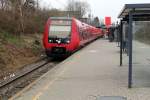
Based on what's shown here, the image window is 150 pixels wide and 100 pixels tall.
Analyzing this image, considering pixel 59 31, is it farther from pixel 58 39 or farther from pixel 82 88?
pixel 82 88

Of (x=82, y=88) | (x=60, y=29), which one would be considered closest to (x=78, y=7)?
(x=60, y=29)

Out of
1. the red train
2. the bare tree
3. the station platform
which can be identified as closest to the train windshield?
the red train

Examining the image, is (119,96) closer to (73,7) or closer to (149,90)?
(149,90)

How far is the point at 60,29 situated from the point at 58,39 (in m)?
0.85

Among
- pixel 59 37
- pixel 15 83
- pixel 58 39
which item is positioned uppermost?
pixel 59 37

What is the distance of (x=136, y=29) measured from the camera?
44.7 ft

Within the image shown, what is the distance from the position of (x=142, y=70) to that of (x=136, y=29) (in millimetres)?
3640

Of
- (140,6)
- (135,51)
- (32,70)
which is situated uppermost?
(140,6)

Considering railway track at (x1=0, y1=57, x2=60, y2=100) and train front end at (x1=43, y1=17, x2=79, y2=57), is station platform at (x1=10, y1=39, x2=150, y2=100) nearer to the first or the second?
railway track at (x1=0, y1=57, x2=60, y2=100)

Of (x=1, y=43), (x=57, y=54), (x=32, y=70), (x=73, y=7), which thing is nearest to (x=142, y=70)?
(x=32, y=70)

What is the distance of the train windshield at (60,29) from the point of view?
3086 cm

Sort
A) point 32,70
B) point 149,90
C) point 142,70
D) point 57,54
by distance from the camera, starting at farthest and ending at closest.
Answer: point 57,54
point 32,70
point 142,70
point 149,90

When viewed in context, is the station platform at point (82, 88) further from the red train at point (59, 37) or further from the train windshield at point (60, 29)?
the train windshield at point (60, 29)

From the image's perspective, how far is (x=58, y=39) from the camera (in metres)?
30.7
